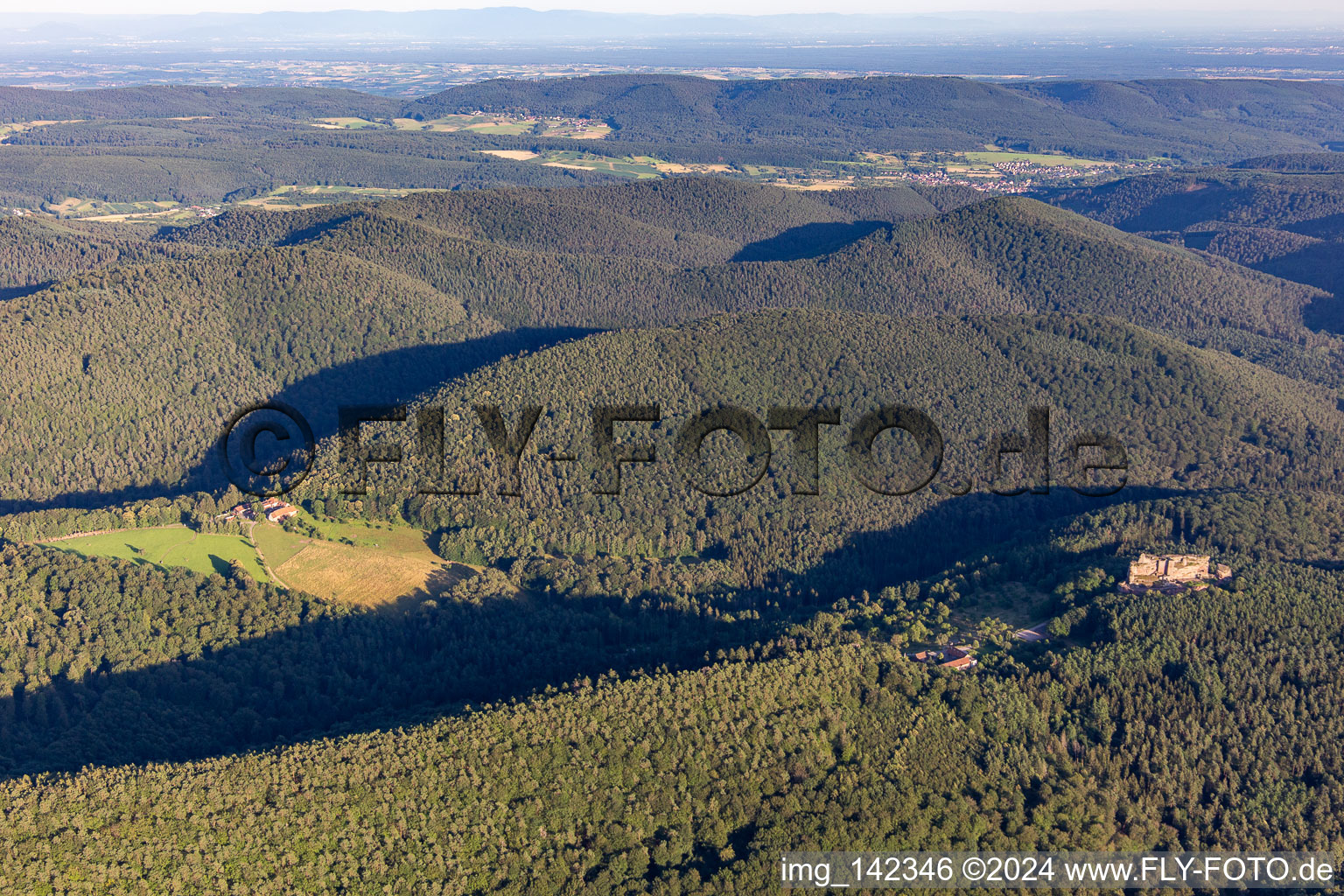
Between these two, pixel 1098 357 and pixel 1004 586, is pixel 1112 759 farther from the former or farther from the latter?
pixel 1098 357

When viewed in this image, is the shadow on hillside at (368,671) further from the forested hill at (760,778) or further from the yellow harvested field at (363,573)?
the forested hill at (760,778)

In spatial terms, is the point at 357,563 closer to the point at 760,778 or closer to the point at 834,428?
the point at 760,778

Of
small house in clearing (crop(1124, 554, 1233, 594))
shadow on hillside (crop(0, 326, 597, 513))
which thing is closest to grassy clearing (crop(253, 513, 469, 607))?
shadow on hillside (crop(0, 326, 597, 513))
